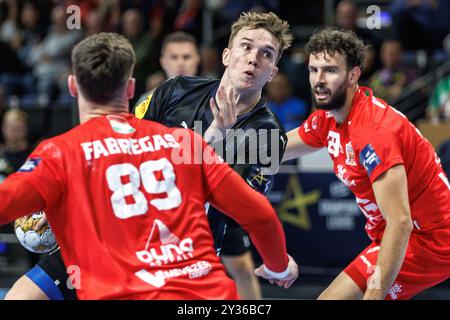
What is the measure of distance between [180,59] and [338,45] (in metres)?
3.38

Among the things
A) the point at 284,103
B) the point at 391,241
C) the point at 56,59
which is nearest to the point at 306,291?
the point at 284,103

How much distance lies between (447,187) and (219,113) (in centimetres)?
157

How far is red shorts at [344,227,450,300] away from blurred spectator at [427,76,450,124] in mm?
4696

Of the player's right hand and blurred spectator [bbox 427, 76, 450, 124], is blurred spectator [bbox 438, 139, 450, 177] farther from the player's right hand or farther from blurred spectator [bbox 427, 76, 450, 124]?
the player's right hand

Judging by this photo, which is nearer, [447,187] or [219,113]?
[219,113]

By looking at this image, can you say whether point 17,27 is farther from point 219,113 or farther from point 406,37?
point 219,113

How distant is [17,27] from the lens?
14492 millimetres

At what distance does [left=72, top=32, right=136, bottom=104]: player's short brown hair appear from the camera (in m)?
3.52

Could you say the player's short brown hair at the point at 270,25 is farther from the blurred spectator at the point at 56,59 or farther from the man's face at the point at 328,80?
the blurred spectator at the point at 56,59

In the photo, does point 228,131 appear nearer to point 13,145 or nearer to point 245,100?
point 245,100

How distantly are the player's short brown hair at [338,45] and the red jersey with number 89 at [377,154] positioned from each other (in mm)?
211

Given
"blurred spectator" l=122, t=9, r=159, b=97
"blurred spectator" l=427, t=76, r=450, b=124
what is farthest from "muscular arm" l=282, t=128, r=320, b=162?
"blurred spectator" l=122, t=9, r=159, b=97

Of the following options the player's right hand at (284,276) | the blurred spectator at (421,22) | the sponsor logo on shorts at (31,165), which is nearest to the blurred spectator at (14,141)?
the blurred spectator at (421,22)
